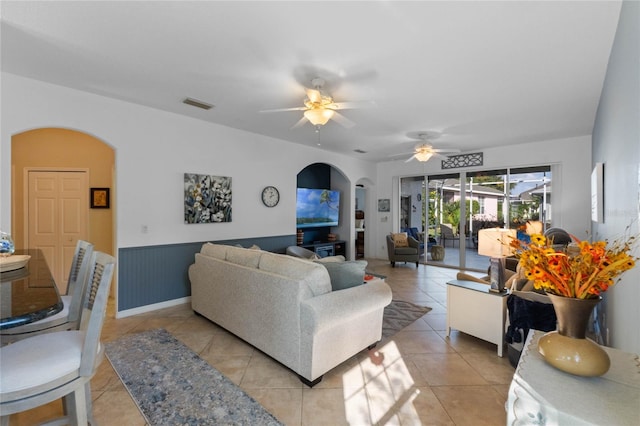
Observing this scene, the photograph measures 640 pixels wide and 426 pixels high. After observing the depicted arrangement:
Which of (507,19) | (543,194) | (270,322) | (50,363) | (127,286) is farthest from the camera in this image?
(543,194)

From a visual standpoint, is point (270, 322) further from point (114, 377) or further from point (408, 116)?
point (408, 116)

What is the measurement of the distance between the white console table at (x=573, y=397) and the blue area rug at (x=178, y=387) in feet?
4.92

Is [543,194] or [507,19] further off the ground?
[507,19]

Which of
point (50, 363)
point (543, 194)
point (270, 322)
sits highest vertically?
point (543, 194)

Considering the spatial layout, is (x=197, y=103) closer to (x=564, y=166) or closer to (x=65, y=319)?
(x=65, y=319)

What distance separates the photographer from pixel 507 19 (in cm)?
208

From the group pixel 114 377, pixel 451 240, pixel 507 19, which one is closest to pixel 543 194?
pixel 451 240

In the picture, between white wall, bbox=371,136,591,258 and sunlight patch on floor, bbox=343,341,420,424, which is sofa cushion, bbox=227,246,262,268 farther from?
white wall, bbox=371,136,591,258

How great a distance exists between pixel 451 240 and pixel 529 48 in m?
5.41

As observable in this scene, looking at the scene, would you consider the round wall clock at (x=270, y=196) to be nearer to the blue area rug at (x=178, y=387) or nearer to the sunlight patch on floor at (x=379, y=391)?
the blue area rug at (x=178, y=387)

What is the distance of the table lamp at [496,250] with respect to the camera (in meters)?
2.76

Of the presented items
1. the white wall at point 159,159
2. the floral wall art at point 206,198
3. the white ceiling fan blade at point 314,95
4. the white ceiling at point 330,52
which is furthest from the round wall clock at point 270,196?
the white ceiling fan blade at point 314,95

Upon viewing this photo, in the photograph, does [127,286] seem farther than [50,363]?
Yes

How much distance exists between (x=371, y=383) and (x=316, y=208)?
15.7ft
